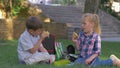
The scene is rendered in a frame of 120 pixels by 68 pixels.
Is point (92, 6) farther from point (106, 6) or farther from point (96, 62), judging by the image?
point (106, 6)

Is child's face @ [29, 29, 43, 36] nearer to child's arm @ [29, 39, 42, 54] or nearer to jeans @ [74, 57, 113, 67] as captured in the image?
child's arm @ [29, 39, 42, 54]

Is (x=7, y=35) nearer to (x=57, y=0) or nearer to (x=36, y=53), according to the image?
(x=36, y=53)

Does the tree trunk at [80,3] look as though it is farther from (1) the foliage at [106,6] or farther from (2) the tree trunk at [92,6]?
(2) the tree trunk at [92,6]

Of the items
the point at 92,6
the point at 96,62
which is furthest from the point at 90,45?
the point at 92,6

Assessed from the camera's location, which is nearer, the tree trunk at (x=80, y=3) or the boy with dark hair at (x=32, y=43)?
the boy with dark hair at (x=32, y=43)

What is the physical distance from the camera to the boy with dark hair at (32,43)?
734 centimetres

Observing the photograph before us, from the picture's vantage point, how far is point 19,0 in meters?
21.6

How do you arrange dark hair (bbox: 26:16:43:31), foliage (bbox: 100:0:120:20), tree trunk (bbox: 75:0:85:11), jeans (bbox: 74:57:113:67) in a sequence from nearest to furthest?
dark hair (bbox: 26:16:43:31)
jeans (bbox: 74:57:113:67)
foliage (bbox: 100:0:120:20)
tree trunk (bbox: 75:0:85:11)

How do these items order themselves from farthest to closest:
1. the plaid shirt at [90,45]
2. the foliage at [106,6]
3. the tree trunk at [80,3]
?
the tree trunk at [80,3] < the foliage at [106,6] < the plaid shirt at [90,45]

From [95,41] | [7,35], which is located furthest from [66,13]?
[95,41]

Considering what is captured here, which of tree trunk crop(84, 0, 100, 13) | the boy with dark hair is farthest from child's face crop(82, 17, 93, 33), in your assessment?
tree trunk crop(84, 0, 100, 13)

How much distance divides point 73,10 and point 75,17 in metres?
1.99

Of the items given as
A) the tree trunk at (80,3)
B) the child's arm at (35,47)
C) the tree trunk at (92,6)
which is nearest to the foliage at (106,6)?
the tree trunk at (80,3)

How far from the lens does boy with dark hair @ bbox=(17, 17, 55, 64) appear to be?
7340mm
